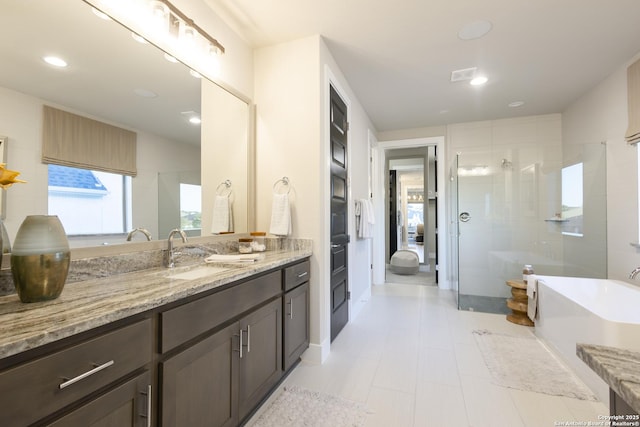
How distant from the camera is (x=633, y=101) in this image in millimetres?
2486

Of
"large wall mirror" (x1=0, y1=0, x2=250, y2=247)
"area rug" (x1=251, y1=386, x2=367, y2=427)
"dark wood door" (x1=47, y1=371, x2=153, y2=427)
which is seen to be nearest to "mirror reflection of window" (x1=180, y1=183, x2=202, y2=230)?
"large wall mirror" (x1=0, y1=0, x2=250, y2=247)

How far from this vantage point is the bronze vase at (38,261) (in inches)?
35.8

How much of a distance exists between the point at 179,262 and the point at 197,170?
61 cm

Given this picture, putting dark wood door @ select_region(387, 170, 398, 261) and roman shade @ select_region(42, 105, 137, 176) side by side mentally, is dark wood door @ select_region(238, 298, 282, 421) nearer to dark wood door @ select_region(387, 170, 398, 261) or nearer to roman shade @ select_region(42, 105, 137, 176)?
roman shade @ select_region(42, 105, 137, 176)

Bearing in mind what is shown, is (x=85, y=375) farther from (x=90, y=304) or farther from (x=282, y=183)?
(x=282, y=183)

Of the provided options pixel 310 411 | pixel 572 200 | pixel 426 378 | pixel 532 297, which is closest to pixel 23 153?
pixel 310 411

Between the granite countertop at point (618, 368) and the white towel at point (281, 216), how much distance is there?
1802 mm

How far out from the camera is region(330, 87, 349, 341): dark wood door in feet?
8.34

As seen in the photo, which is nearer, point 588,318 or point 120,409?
point 120,409

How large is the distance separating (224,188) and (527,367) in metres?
2.61

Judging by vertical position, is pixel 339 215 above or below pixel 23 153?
below

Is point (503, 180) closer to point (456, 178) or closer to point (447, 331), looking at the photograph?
point (456, 178)

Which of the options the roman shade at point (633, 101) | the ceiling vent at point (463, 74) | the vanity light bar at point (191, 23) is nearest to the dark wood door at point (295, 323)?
the vanity light bar at point (191, 23)

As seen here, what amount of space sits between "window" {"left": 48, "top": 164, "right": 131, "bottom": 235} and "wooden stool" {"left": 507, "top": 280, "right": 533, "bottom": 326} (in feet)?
11.7
